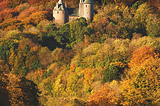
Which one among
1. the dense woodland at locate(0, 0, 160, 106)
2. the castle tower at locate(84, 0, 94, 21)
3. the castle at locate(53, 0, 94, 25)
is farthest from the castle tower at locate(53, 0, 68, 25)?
the castle tower at locate(84, 0, 94, 21)

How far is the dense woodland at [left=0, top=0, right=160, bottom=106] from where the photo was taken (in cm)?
3634

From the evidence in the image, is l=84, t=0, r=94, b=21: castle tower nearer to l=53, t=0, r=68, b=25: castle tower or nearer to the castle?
the castle

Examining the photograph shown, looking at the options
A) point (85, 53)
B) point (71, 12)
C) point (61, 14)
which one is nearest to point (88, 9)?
point (71, 12)

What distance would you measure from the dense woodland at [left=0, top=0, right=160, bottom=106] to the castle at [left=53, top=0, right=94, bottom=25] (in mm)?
1454

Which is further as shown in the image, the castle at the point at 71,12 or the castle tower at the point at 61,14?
the castle tower at the point at 61,14

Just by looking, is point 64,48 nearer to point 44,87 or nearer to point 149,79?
point 44,87

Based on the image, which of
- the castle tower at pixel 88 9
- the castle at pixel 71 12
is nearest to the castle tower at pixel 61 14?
the castle at pixel 71 12

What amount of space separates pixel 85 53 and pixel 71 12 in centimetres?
1385

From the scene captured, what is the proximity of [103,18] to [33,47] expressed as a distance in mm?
14078

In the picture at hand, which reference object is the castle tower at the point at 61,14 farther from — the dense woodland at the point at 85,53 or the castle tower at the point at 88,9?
the castle tower at the point at 88,9

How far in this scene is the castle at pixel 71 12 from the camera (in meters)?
68.9

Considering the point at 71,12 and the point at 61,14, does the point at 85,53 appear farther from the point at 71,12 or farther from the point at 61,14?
the point at 71,12

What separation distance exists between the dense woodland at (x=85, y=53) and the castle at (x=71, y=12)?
145 cm

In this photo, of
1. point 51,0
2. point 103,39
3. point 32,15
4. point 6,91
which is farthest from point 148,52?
point 51,0
